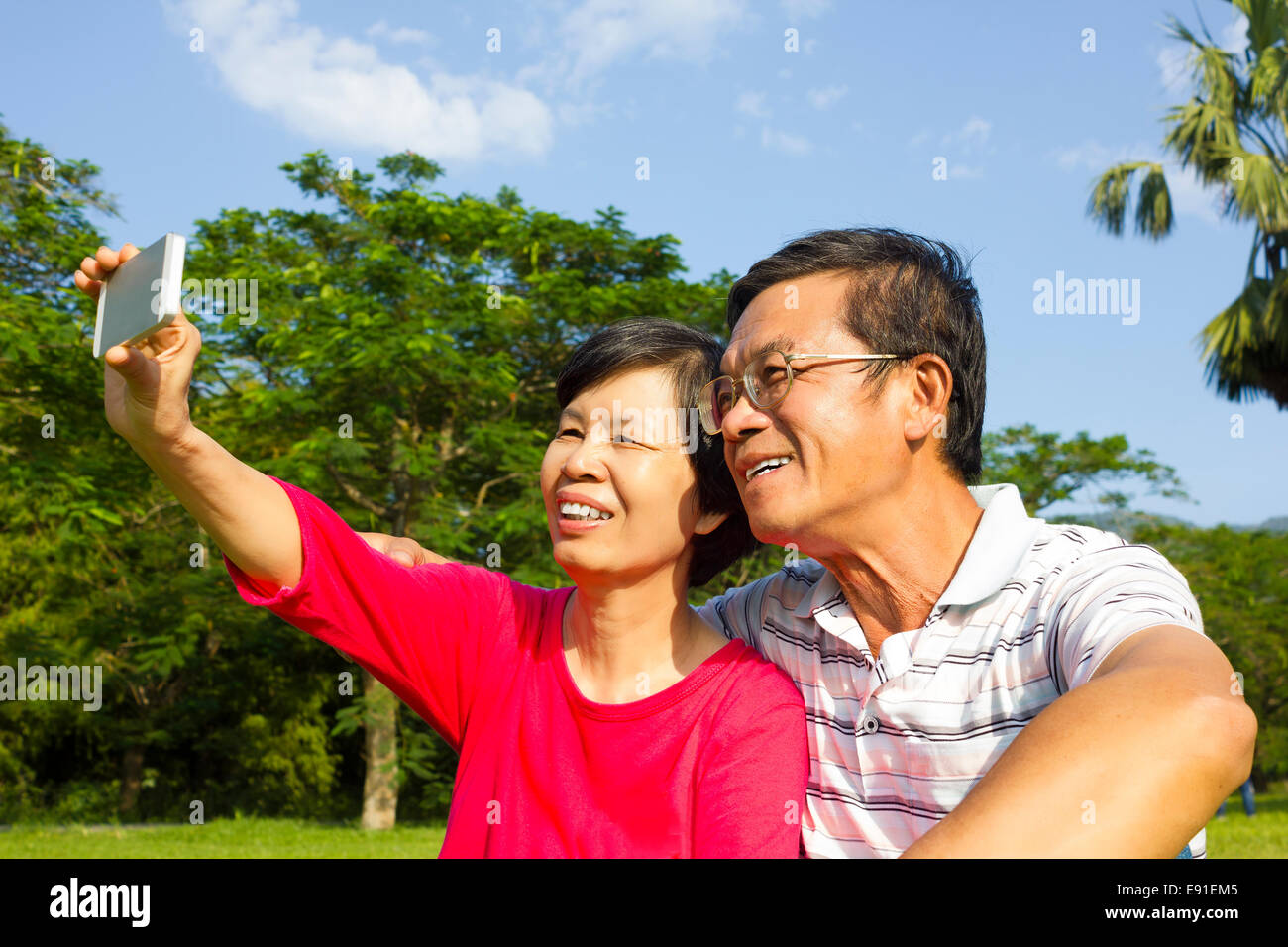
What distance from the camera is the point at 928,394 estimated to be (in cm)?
221

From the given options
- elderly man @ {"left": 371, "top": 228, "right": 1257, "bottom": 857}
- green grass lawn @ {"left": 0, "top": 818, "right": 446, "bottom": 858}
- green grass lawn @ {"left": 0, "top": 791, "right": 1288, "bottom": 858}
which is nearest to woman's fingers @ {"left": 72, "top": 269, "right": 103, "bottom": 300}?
elderly man @ {"left": 371, "top": 228, "right": 1257, "bottom": 857}

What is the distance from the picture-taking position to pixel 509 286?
14.0 meters

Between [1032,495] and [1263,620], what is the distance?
4661 mm

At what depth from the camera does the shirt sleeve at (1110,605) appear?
4.99 feet

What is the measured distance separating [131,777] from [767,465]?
60.5 ft

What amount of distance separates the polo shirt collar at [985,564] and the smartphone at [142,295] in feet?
4.43

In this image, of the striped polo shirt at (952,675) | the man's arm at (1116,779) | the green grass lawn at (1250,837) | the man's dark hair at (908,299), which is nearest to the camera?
the man's arm at (1116,779)

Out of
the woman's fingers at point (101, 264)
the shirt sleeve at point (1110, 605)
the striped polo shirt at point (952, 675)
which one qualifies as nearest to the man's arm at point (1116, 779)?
the shirt sleeve at point (1110, 605)

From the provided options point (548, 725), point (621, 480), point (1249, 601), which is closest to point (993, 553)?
point (621, 480)

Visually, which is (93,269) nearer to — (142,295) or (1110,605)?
(142,295)

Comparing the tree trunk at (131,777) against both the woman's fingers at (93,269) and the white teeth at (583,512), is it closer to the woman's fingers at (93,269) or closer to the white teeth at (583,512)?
the white teeth at (583,512)

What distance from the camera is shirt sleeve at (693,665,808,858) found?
1.86 m

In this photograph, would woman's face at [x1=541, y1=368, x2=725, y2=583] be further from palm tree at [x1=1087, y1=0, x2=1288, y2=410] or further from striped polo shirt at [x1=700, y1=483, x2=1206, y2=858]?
palm tree at [x1=1087, y1=0, x2=1288, y2=410]
